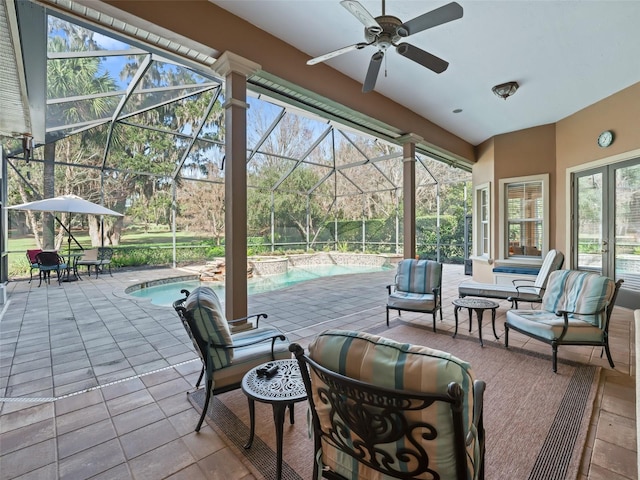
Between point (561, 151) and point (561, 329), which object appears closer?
point (561, 329)

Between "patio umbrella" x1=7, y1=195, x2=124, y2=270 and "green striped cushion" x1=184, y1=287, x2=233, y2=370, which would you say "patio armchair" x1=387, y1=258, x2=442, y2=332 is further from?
"patio umbrella" x1=7, y1=195, x2=124, y2=270

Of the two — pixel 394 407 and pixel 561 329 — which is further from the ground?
pixel 394 407

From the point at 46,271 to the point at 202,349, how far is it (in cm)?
805

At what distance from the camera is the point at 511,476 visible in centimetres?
167

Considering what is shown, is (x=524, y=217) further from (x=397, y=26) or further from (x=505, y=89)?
(x=397, y=26)

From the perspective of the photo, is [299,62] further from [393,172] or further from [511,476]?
[393,172]

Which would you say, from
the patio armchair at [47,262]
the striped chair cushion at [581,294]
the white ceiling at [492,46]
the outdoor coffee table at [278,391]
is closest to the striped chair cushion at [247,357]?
the outdoor coffee table at [278,391]

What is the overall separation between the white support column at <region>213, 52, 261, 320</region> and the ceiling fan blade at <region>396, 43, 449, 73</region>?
1581mm

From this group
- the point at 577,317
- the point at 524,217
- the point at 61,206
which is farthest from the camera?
the point at 61,206

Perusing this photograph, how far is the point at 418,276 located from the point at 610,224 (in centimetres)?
373

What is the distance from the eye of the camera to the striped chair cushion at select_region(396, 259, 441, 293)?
4.52 metres

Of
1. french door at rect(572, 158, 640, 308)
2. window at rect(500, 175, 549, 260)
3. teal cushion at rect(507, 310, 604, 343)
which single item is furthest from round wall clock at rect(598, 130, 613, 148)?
teal cushion at rect(507, 310, 604, 343)

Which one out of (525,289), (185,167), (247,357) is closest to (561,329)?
(525,289)

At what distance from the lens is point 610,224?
17.3ft
